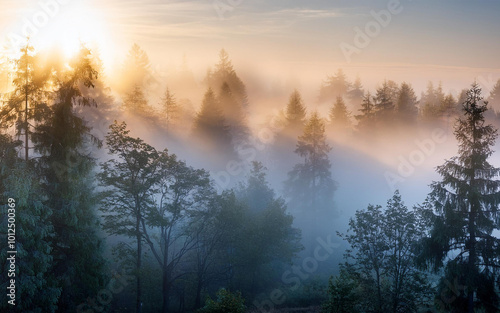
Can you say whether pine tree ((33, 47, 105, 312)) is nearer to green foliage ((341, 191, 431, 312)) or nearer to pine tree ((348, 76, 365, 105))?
green foliage ((341, 191, 431, 312))

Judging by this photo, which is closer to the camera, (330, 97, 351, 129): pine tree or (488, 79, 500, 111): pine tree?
(330, 97, 351, 129): pine tree

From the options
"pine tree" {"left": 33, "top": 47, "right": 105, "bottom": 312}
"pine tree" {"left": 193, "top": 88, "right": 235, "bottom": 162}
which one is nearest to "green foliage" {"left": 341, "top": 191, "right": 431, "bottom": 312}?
"pine tree" {"left": 33, "top": 47, "right": 105, "bottom": 312}

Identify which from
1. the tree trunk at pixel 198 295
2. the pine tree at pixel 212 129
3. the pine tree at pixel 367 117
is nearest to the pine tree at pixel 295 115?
the pine tree at pixel 367 117

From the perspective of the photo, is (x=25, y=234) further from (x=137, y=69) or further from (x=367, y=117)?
(x=137, y=69)

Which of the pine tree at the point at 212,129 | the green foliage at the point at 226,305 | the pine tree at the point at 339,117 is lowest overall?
the green foliage at the point at 226,305

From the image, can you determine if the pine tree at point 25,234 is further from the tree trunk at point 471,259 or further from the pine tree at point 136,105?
the pine tree at point 136,105

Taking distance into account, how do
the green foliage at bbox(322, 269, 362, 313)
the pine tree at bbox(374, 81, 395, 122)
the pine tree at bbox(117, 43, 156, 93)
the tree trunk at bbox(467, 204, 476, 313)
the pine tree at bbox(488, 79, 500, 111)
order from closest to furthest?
1. the green foliage at bbox(322, 269, 362, 313)
2. the tree trunk at bbox(467, 204, 476, 313)
3. the pine tree at bbox(374, 81, 395, 122)
4. the pine tree at bbox(117, 43, 156, 93)
5. the pine tree at bbox(488, 79, 500, 111)

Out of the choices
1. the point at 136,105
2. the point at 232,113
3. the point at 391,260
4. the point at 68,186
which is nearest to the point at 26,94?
the point at 68,186

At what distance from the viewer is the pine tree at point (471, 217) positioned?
67.5 feet

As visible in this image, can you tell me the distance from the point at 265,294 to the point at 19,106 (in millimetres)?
22119

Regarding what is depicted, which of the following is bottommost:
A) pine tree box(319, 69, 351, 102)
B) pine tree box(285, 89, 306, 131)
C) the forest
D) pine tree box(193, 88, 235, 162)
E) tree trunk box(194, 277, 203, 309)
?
tree trunk box(194, 277, 203, 309)

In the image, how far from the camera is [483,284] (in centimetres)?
2058

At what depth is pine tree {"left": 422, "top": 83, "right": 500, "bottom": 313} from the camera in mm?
20578

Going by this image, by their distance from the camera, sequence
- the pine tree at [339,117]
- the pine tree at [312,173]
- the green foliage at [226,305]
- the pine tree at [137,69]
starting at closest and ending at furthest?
the green foliage at [226,305] → the pine tree at [312,173] → the pine tree at [339,117] → the pine tree at [137,69]
